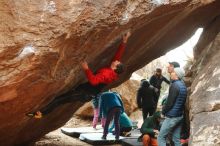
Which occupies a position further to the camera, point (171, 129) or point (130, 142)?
point (130, 142)

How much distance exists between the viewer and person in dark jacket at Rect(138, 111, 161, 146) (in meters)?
8.33

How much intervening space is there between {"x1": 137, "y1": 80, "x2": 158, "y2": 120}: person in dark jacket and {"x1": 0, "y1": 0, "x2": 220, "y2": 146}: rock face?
224 centimetres

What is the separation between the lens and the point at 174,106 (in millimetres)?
7211

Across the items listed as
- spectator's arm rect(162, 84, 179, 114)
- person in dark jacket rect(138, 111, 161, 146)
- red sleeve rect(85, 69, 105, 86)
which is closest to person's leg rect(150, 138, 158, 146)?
person in dark jacket rect(138, 111, 161, 146)

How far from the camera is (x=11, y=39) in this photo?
585 centimetres

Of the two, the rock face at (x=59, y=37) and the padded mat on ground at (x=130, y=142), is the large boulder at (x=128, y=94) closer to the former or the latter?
the padded mat on ground at (x=130, y=142)

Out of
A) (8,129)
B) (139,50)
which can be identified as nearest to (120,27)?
(139,50)

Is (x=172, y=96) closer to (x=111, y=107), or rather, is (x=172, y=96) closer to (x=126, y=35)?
(x=126, y=35)

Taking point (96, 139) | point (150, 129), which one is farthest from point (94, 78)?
point (96, 139)

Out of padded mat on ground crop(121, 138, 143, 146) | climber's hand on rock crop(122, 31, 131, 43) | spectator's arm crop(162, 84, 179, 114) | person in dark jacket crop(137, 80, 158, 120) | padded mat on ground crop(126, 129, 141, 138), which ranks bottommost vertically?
padded mat on ground crop(121, 138, 143, 146)

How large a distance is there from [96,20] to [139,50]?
2684 millimetres

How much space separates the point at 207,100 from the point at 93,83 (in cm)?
201

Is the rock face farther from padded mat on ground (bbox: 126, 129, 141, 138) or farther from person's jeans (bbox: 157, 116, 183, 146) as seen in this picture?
padded mat on ground (bbox: 126, 129, 141, 138)

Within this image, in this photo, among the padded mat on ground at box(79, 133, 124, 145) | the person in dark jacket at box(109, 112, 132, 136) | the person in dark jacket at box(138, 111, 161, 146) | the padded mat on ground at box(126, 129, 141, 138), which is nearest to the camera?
the person in dark jacket at box(138, 111, 161, 146)
